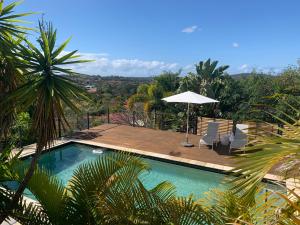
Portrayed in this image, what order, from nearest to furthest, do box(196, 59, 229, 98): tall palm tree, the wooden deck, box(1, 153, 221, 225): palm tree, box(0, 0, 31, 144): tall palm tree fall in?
box(1, 153, 221, 225): palm tree, box(0, 0, 31, 144): tall palm tree, the wooden deck, box(196, 59, 229, 98): tall palm tree

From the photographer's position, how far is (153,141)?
11781 millimetres

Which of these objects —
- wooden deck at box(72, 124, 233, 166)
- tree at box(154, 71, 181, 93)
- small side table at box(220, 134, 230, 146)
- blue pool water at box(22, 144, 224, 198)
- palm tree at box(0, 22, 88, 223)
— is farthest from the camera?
tree at box(154, 71, 181, 93)

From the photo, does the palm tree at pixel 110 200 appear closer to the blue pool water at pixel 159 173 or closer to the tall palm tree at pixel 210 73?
the blue pool water at pixel 159 173

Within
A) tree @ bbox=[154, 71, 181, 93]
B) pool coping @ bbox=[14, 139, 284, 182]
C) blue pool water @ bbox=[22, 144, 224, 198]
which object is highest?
tree @ bbox=[154, 71, 181, 93]

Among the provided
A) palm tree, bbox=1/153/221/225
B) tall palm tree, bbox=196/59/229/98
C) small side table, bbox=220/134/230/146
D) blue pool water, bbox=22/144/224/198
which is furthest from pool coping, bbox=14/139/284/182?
tall palm tree, bbox=196/59/229/98

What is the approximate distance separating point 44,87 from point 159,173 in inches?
252

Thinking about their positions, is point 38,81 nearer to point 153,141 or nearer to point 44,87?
point 44,87

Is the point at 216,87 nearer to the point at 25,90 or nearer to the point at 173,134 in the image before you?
the point at 173,134

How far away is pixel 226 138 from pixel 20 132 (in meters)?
8.25

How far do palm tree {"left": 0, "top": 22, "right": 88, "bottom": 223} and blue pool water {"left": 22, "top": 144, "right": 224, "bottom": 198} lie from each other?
A: 3.99 metres

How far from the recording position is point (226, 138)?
1102 cm

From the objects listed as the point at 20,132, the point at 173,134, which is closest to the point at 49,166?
the point at 20,132

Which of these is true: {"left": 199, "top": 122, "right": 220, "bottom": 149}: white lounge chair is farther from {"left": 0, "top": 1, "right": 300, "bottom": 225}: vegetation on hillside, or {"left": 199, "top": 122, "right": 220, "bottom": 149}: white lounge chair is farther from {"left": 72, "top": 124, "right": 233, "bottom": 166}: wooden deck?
{"left": 0, "top": 1, "right": 300, "bottom": 225}: vegetation on hillside

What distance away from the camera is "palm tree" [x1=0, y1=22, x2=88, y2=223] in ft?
11.0
